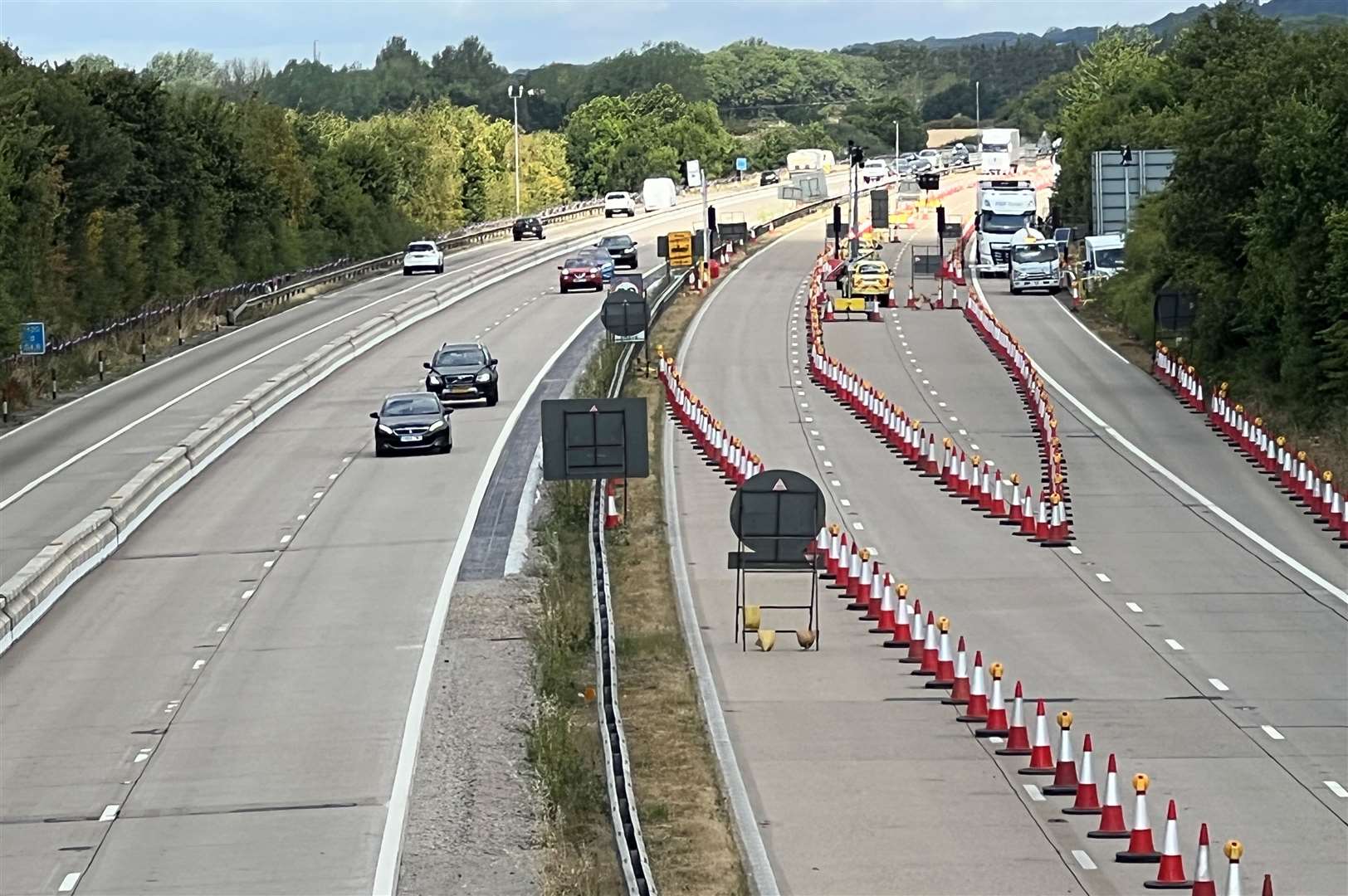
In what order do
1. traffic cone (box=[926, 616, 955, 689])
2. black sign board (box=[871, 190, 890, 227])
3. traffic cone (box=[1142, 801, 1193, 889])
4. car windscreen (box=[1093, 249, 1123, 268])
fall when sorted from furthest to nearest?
black sign board (box=[871, 190, 890, 227])
car windscreen (box=[1093, 249, 1123, 268])
traffic cone (box=[926, 616, 955, 689])
traffic cone (box=[1142, 801, 1193, 889])

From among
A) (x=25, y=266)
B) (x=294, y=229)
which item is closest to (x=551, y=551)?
(x=25, y=266)

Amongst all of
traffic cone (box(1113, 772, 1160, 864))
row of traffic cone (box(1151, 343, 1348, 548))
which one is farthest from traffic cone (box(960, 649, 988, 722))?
row of traffic cone (box(1151, 343, 1348, 548))

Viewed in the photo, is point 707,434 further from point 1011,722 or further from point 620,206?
point 620,206

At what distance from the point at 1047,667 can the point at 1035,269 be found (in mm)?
54422

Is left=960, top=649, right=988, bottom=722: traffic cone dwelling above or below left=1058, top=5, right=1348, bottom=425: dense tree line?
below

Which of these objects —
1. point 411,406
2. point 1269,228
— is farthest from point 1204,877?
point 1269,228

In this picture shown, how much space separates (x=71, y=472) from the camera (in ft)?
137

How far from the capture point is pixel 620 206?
13125 cm

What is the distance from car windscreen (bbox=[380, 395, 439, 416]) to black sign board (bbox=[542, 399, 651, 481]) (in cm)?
1304

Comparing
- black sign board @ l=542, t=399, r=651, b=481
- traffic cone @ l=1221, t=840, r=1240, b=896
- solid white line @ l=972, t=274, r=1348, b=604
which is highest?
black sign board @ l=542, t=399, r=651, b=481

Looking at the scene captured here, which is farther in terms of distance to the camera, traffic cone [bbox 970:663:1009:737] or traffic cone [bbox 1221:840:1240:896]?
traffic cone [bbox 970:663:1009:737]

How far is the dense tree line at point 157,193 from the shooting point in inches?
2375

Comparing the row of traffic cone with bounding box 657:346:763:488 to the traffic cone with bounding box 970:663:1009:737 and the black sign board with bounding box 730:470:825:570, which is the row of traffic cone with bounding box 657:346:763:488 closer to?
the black sign board with bounding box 730:470:825:570

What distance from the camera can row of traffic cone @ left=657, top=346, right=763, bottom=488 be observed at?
39656mm
